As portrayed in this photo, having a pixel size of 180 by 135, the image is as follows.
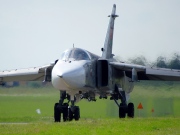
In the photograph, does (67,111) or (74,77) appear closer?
(74,77)

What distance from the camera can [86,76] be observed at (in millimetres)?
22016

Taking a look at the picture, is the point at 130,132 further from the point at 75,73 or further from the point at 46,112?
the point at 46,112

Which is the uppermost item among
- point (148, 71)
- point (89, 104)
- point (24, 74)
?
point (148, 71)

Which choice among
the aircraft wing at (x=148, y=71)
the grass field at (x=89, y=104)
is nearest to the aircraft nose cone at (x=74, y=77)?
the aircraft wing at (x=148, y=71)

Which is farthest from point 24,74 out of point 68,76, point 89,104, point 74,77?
point 89,104

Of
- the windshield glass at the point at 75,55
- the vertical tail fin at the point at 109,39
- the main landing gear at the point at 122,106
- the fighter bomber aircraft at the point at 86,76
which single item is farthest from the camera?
the vertical tail fin at the point at 109,39

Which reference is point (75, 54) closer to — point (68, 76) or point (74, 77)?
point (74, 77)

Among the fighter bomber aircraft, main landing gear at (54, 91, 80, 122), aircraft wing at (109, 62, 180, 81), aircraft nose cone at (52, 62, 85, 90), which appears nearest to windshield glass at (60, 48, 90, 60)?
the fighter bomber aircraft

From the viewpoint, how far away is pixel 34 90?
31812 mm

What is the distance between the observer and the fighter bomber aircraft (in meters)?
20.9

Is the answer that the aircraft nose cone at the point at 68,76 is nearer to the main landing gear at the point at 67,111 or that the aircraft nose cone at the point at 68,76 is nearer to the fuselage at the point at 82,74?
the fuselage at the point at 82,74

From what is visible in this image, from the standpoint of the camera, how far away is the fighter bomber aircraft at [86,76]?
20875 millimetres

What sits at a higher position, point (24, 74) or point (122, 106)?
point (24, 74)

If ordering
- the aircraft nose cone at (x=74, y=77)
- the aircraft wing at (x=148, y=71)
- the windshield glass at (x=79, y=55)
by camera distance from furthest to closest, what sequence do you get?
the aircraft wing at (x=148, y=71) < the windshield glass at (x=79, y=55) < the aircraft nose cone at (x=74, y=77)
